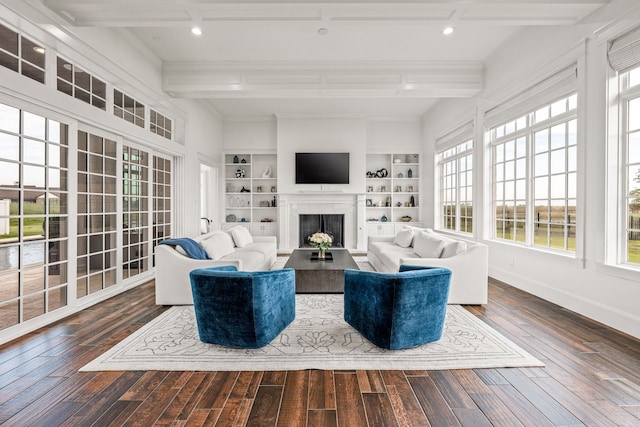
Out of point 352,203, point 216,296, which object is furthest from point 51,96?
point 352,203

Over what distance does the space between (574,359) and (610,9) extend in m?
3.05

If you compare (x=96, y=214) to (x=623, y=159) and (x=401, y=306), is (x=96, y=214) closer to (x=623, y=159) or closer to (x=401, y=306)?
(x=401, y=306)

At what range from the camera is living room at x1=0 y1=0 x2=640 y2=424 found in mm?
2922

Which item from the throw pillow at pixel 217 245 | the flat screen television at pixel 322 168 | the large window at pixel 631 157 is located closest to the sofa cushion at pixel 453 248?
the large window at pixel 631 157

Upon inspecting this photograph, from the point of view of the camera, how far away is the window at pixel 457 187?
5.86 meters

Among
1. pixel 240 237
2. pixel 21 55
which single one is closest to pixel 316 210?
pixel 240 237

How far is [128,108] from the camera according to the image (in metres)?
4.27

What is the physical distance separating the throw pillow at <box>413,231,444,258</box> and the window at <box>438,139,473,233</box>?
1731mm

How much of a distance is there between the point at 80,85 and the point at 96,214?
1.40 m

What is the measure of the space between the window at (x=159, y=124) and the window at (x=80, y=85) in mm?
1059

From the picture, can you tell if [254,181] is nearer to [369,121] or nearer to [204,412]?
[369,121]

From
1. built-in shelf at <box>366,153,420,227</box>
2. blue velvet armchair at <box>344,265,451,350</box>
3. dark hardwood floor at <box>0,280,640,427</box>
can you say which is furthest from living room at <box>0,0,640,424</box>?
blue velvet armchair at <box>344,265,451,350</box>

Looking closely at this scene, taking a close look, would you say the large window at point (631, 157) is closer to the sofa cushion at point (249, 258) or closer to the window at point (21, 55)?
the sofa cushion at point (249, 258)

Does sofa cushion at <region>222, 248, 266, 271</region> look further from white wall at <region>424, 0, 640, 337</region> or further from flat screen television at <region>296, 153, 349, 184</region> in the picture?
white wall at <region>424, 0, 640, 337</region>
